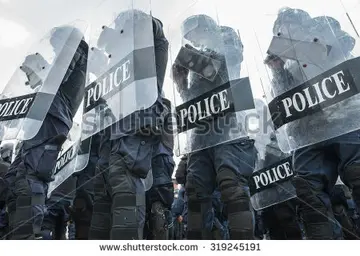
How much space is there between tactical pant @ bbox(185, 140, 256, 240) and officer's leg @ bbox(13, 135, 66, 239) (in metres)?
1.13

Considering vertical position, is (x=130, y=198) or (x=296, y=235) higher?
(x=130, y=198)

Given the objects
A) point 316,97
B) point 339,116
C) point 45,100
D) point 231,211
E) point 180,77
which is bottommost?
point 231,211

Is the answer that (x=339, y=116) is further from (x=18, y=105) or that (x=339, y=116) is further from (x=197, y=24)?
(x=18, y=105)

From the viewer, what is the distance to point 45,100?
2.18m

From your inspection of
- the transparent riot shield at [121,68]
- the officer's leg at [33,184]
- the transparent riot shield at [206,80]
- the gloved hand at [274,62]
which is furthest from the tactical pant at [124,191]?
the gloved hand at [274,62]

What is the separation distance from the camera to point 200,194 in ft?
7.02

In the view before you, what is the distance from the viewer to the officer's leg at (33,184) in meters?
2.11

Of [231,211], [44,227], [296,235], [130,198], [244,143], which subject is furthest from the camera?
[44,227]

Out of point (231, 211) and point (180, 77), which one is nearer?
point (231, 211)

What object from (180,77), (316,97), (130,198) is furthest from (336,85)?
(130,198)

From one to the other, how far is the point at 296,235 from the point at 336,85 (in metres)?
1.41

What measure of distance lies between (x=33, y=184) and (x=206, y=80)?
1555 millimetres
